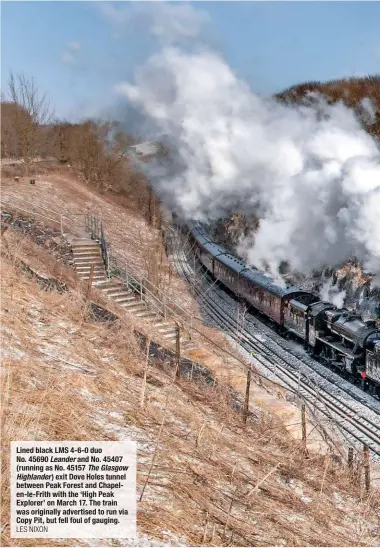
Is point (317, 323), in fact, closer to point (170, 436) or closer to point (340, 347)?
point (340, 347)

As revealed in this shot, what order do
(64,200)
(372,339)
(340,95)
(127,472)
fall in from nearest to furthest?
(127,472) < (372,339) < (64,200) < (340,95)

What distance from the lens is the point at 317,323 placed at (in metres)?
16.2

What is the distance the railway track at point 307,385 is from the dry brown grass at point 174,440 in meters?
2.29

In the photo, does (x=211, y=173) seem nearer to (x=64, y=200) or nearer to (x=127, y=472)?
(x=64, y=200)

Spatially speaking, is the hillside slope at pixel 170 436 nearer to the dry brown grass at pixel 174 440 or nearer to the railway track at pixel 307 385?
the dry brown grass at pixel 174 440

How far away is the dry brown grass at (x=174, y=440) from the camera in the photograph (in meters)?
5.09

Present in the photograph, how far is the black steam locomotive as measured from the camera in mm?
13945

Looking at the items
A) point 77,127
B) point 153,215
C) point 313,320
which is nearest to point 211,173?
point 153,215

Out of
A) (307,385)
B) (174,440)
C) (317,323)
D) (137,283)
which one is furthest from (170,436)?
(317,323)

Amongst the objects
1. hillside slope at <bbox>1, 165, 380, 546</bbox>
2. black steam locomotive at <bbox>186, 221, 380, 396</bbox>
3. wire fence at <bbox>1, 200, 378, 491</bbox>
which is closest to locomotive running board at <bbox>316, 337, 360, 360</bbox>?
black steam locomotive at <bbox>186, 221, 380, 396</bbox>

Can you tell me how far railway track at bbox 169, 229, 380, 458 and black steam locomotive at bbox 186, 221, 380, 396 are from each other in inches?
24.7

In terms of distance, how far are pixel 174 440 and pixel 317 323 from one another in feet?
33.9

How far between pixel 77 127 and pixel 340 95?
17.8 m

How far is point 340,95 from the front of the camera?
117 feet
